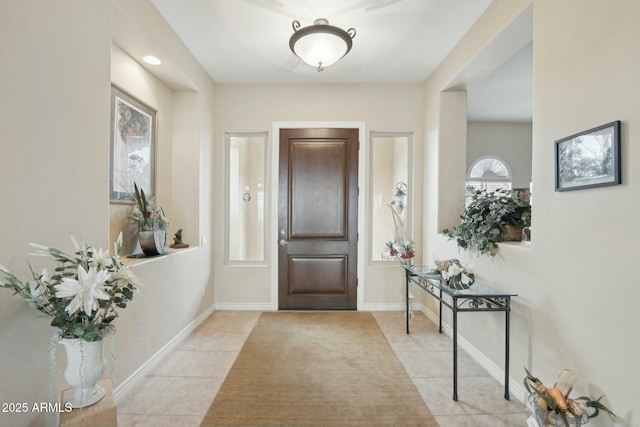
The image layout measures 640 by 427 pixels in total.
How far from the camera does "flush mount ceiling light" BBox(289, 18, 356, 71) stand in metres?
2.35

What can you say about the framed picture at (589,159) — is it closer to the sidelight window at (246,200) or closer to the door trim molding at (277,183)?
the door trim molding at (277,183)

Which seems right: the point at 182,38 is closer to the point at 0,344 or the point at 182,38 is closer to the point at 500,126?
the point at 0,344

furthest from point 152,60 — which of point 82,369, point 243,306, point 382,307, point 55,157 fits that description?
point 382,307

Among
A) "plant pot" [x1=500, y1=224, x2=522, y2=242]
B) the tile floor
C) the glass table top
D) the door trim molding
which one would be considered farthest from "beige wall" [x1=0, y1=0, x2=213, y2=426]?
"plant pot" [x1=500, y1=224, x2=522, y2=242]

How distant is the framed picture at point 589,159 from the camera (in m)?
1.38

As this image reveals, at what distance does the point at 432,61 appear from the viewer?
3250 millimetres

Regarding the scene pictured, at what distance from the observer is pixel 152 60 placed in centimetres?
263

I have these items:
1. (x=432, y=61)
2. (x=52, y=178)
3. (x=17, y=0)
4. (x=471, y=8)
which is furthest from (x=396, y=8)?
(x=52, y=178)

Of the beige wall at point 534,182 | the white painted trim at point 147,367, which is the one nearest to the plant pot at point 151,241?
the beige wall at point 534,182

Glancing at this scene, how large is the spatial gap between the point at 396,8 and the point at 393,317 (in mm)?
3060

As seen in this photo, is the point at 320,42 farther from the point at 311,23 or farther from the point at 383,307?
the point at 383,307

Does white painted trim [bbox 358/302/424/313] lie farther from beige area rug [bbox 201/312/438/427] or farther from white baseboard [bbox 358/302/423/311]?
beige area rug [bbox 201/312/438/427]

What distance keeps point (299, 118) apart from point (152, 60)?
5.40 ft

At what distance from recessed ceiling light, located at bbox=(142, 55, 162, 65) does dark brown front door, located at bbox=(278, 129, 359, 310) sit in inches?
59.0
